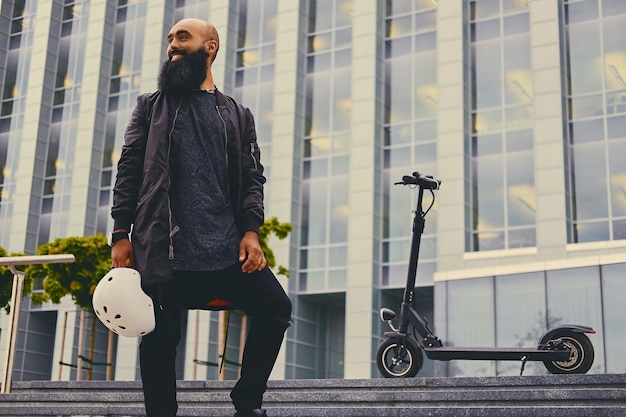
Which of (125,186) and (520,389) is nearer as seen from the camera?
(125,186)

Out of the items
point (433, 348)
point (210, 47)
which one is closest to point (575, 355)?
point (433, 348)

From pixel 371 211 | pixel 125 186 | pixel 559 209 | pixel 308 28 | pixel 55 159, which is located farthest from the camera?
pixel 55 159

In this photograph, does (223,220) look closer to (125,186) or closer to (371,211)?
(125,186)

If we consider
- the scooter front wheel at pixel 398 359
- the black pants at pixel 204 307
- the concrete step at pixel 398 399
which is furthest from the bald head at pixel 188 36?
the scooter front wheel at pixel 398 359

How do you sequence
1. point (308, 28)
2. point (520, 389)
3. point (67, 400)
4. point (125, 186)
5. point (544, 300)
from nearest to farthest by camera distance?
point (125, 186) → point (520, 389) → point (67, 400) → point (544, 300) → point (308, 28)

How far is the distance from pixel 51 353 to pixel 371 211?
16.9 m

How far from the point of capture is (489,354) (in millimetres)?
9984

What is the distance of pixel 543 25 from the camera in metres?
28.1

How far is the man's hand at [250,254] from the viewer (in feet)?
12.1

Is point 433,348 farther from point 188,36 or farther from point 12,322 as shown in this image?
point 188,36

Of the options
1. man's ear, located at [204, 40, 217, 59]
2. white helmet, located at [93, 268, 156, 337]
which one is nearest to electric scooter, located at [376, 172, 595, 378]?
man's ear, located at [204, 40, 217, 59]

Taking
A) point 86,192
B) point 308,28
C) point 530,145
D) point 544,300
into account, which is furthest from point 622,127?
point 86,192

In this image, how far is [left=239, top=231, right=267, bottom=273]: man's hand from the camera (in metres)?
3.67

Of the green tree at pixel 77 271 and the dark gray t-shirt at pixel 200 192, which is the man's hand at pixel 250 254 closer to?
the dark gray t-shirt at pixel 200 192
